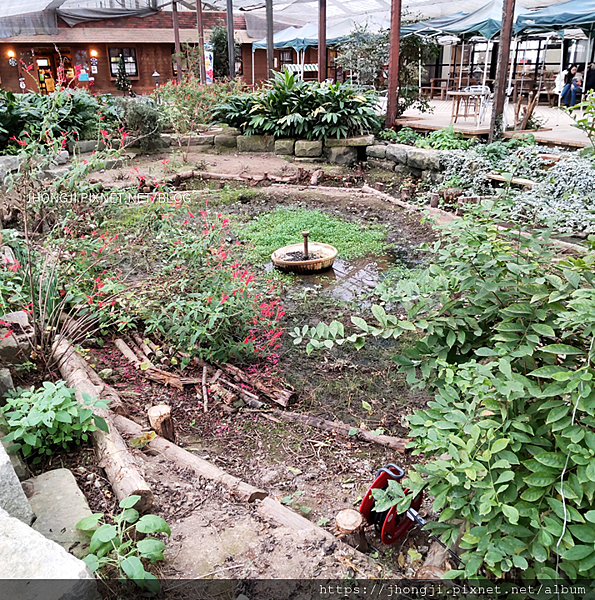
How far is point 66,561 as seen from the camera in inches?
67.2

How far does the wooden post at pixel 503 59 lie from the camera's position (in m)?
9.29

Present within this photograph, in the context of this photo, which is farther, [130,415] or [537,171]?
[537,171]

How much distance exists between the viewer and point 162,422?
3.38 meters

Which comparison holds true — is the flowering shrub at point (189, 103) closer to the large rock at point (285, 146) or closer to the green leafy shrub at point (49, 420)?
the large rock at point (285, 146)

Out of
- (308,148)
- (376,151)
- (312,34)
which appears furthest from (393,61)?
(312,34)

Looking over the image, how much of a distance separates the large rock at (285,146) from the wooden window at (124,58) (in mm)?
15386

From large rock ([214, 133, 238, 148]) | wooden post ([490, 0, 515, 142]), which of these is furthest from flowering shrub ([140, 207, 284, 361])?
large rock ([214, 133, 238, 148])

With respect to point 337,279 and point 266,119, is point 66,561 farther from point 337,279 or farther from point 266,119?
point 266,119

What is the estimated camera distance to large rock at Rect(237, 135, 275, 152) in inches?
530

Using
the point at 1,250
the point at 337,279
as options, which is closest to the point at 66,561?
the point at 1,250

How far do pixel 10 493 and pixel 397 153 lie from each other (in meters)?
10.4

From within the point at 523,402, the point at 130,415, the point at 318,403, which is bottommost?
the point at 318,403

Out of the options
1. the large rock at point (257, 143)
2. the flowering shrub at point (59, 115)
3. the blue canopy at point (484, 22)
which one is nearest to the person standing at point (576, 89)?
the blue canopy at point (484, 22)

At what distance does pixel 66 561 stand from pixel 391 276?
5461 mm
